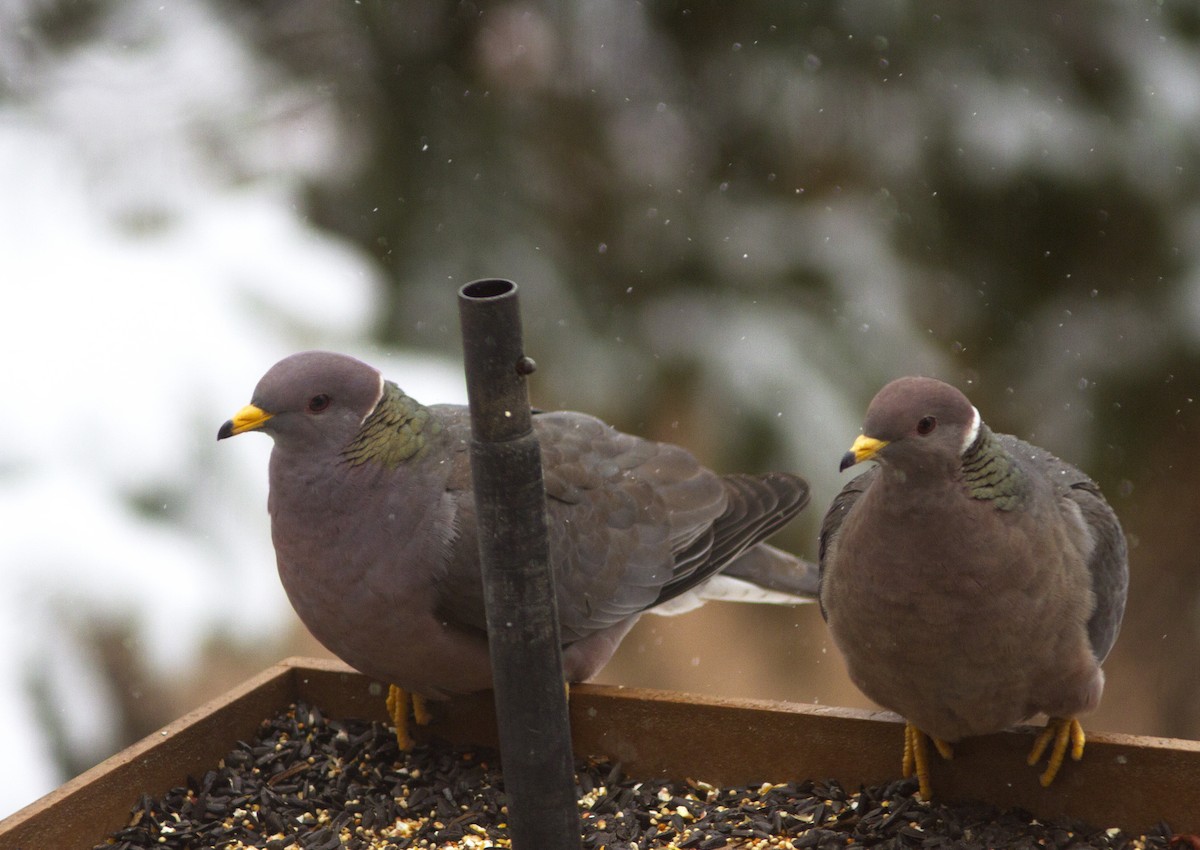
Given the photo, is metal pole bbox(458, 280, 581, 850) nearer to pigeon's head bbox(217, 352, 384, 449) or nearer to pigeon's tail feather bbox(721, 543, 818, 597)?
pigeon's head bbox(217, 352, 384, 449)

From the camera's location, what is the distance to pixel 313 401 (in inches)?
80.9

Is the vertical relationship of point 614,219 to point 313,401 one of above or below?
above

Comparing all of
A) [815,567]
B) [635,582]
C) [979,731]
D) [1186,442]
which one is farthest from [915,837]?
[1186,442]

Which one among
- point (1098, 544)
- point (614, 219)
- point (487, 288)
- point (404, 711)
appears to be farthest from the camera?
point (614, 219)

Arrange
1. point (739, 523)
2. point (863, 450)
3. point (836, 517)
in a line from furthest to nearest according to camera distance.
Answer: point (739, 523) < point (836, 517) < point (863, 450)

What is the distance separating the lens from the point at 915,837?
1.94 m

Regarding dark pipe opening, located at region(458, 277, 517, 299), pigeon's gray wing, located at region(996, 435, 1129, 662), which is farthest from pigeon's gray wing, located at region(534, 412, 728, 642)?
dark pipe opening, located at region(458, 277, 517, 299)

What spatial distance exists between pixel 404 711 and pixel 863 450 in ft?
3.58

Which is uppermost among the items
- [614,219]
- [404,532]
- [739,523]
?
[614,219]

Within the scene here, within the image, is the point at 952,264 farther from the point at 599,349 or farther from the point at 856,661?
the point at 856,661

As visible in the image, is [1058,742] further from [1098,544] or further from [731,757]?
[731,757]

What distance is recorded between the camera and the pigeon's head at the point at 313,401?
6.64 ft

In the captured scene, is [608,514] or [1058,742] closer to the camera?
[1058,742]

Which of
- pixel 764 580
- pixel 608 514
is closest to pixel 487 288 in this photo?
pixel 608 514
